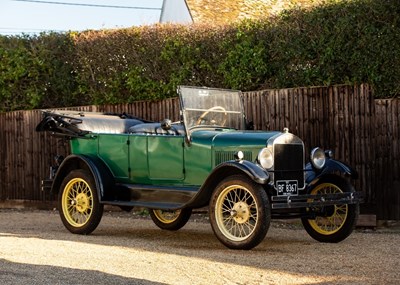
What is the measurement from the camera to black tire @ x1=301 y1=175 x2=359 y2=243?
421 inches

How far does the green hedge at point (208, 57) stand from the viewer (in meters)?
13.1

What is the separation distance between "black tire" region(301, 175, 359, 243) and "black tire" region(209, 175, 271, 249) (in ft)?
3.54

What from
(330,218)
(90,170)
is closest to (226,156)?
(330,218)

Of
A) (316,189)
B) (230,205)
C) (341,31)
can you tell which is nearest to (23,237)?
(230,205)

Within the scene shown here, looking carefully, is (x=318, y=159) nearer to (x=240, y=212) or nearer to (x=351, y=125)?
(x=240, y=212)

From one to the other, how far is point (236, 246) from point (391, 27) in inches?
185

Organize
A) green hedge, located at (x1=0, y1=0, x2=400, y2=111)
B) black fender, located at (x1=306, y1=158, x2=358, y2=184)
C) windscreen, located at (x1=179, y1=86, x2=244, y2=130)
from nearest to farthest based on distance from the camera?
black fender, located at (x1=306, y1=158, x2=358, y2=184)
windscreen, located at (x1=179, y1=86, x2=244, y2=130)
green hedge, located at (x1=0, y1=0, x2=400, y2=111)

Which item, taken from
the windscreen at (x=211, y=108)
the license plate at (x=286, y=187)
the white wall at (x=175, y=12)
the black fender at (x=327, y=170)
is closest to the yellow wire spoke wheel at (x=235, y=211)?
the license plate at (x=286, y=187)

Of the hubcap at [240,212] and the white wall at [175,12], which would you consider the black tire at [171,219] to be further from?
the white wall at [175,12]

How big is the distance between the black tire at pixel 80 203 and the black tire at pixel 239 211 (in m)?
2.06

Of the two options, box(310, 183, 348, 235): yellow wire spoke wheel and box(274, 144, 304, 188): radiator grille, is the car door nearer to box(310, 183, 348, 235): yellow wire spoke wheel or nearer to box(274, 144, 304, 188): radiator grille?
box(274, 144, 304, 188): radiator grille

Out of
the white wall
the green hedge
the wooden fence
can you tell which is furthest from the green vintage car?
the white wall

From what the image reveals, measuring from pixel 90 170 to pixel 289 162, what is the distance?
111 inches

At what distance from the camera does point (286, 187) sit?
33.9 feet
